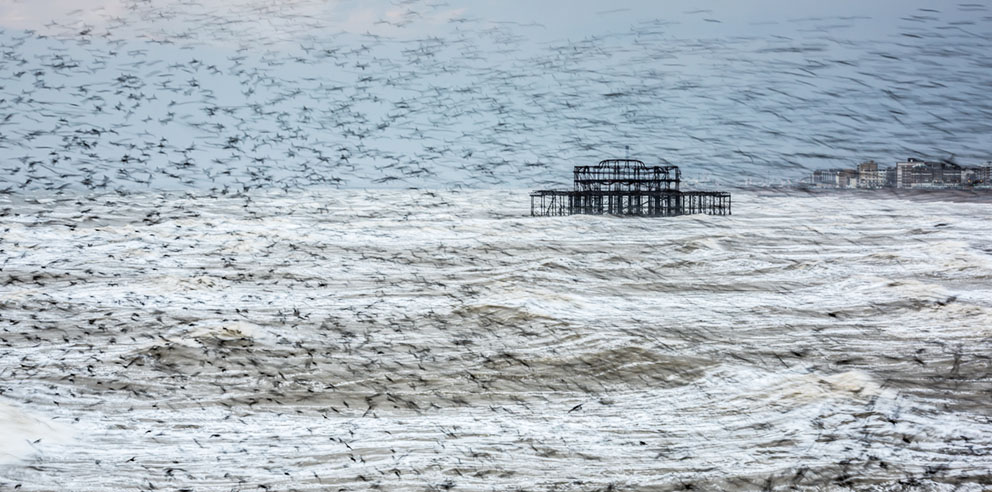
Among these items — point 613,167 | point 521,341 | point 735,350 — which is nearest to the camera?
point 735,350

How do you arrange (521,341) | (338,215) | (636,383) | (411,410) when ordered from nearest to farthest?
(411,410), (636,383), (521,341), (338,215)

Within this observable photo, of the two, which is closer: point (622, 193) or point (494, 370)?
point (494, 370)

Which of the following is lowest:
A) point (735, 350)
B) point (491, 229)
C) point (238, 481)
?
point (491, 229)

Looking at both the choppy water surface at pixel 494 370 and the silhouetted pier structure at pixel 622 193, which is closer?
the choppy water surface at pixel 494 370

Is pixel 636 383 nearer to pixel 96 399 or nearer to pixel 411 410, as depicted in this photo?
pixel 411 410

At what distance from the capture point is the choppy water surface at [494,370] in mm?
3838

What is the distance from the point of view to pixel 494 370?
19.9 ft

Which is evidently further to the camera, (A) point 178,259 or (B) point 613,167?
(B) point 613,167

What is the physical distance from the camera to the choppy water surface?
3.84 m

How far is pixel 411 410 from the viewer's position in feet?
16.2

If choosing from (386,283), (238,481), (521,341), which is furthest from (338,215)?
(238,481)

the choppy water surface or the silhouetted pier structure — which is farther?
the silhouetted pier structure

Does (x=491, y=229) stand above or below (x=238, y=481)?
below

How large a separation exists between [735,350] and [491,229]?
49.6 ft
